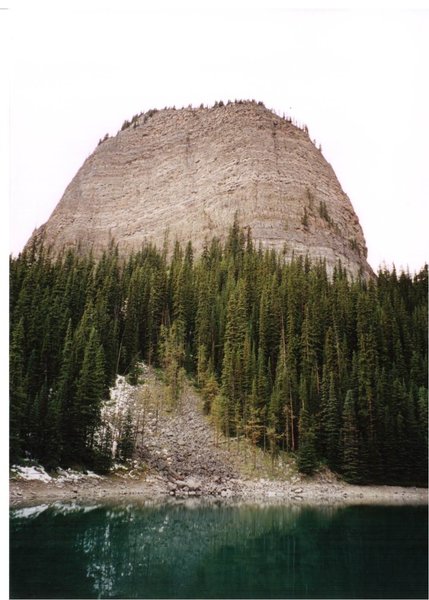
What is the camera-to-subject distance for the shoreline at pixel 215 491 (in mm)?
15445

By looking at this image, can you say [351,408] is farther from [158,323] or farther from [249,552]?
[158,323]

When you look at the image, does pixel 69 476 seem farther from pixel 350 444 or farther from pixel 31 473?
pixel 350 444

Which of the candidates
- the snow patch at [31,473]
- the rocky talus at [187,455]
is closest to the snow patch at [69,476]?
the snow patch at [31,473]

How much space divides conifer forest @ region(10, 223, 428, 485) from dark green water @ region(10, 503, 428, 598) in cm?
338

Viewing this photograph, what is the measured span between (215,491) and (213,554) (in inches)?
352

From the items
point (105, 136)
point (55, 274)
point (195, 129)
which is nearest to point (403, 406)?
point (55, 274)

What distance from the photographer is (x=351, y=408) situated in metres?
19.9

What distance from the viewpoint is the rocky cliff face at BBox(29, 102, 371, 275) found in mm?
→ 46375

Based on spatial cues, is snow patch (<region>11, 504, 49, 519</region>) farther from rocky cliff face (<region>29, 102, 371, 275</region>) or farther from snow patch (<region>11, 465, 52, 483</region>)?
rocky cliff face (<region>29, 102, 371, 275</region>)

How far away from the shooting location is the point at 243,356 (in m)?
25.4

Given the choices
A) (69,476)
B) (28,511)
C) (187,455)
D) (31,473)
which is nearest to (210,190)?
(187,455)

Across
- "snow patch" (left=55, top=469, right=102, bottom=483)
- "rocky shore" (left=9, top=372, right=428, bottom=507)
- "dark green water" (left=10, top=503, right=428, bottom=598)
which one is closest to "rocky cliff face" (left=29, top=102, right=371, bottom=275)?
"rocky shore" (left=9, top=372, right=428, bottom=507)

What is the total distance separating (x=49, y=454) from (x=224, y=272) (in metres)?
20.8

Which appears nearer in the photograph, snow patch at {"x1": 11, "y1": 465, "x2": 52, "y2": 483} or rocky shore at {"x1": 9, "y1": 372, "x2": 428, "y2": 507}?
snow patch at {"x1": 11, "y1": 465, "x2": 52, "y2": 483}
